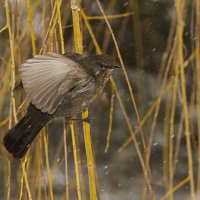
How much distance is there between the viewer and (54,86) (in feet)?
4.72

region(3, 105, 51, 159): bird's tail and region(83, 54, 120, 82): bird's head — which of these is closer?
region(3, 105, 51, 159): bird's tail

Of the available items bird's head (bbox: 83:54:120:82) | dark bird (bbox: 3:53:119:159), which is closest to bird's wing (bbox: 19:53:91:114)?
dark bird (bbox: 3:53:119:159)

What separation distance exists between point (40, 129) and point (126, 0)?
3.98 feet

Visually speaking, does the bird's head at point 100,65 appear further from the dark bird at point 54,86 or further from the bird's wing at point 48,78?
the bird's wing at point 48,78

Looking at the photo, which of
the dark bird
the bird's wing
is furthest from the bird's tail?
the bird's wing

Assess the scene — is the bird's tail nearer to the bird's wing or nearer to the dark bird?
the dark bird

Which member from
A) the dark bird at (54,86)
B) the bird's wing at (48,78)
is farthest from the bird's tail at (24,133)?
the bird's wing at (48,78)

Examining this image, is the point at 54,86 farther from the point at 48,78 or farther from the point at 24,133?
the point at 24,133

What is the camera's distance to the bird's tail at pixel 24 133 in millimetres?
1524

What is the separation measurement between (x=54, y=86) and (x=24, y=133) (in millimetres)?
191

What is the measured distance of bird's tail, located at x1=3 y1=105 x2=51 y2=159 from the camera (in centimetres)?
152

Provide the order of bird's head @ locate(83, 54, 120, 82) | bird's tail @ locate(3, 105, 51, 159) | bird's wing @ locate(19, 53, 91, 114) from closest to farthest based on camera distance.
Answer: bird's wing @ locate(19, 53, 91, 114) < bird's tail @ locate(3, 105, 51, 159) < bird's head @ locate(83, 54, 120, 82)

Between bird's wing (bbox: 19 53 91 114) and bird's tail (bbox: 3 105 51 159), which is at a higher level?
bird's wing (bbox: 19 53 91 114)

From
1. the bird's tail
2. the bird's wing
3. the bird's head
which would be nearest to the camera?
the bird's wing
